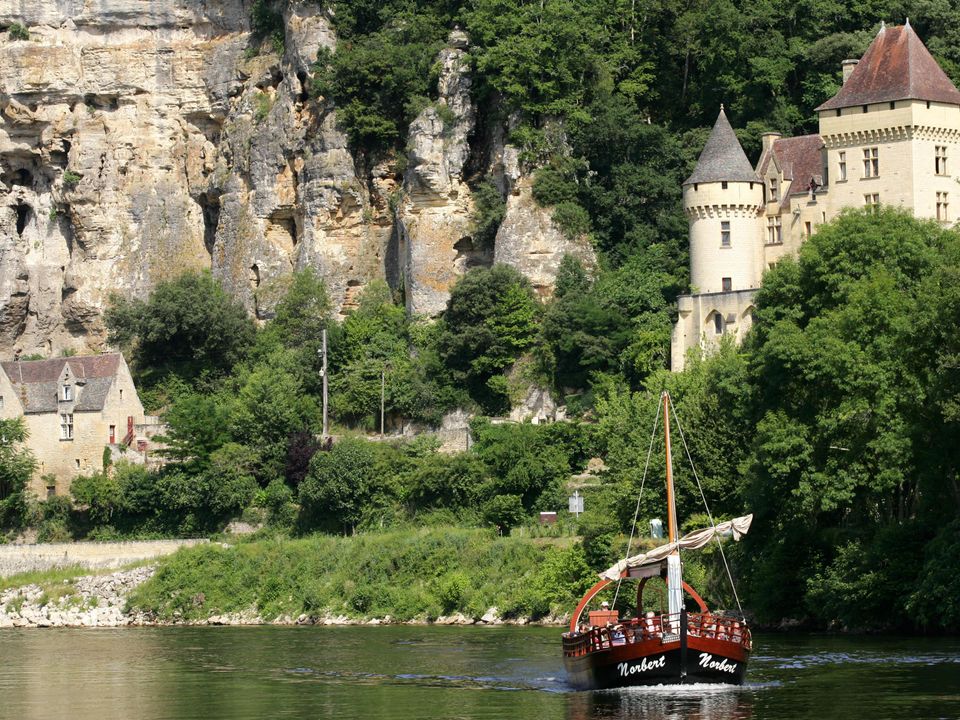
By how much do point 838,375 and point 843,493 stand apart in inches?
134

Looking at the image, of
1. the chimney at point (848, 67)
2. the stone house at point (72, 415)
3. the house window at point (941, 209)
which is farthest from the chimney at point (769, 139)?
the stone house at point (72, 415)

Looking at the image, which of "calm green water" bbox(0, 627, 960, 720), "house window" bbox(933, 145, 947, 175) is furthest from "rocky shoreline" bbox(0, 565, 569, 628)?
"house window" bbox(933, 145, 947, 175)

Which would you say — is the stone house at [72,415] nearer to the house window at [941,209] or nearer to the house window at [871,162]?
the house window at [871,162]

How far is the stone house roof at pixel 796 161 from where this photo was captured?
258 ft

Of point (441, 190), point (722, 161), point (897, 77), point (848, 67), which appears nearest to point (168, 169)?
point (441, 190)

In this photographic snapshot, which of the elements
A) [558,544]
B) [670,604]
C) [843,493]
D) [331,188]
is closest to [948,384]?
[843,493]

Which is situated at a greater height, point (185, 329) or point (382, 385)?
point (185, 329)

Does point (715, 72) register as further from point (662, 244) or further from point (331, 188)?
point (331, 188)

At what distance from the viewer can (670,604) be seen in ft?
147

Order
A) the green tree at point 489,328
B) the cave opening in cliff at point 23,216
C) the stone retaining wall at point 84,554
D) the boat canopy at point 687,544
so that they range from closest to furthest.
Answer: the boat canopy at point 687,544 → the stone retaining wall at point 84,554 → the green tree at point 489,328 → the cave opening in cliff at point 23,216

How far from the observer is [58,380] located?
84.6 metres

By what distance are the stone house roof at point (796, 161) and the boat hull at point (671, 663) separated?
3732cm

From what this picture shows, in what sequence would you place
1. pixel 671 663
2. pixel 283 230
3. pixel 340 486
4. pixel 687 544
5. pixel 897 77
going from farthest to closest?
pixel 283 230 → pixel 897 77 → pixel 340 486 → pixel 687 544 → pixel 671 663

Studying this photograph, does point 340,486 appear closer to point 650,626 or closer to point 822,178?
point 822,178
